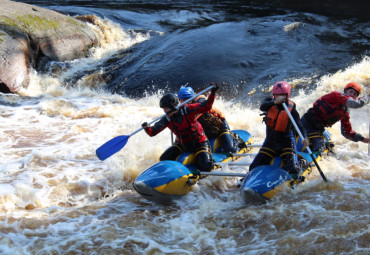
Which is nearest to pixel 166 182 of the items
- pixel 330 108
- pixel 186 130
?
pixel 186 130

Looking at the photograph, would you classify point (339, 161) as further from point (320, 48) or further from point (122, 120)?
point (320, 48)

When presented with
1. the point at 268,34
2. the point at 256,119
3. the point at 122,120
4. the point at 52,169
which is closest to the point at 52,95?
the point at 122,120

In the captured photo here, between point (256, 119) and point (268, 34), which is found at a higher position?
point (268, 34)

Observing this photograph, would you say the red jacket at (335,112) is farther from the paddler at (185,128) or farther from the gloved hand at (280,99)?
the paddler at (185,128)

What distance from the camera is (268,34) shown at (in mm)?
13109

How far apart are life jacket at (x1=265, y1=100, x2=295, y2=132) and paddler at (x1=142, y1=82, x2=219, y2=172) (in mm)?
773

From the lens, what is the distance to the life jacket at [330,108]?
233 inches

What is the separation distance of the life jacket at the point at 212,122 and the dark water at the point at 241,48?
334 cm

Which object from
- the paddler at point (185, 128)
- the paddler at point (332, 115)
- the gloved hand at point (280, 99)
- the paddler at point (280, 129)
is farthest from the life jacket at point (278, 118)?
the paddler at point (332, 115)

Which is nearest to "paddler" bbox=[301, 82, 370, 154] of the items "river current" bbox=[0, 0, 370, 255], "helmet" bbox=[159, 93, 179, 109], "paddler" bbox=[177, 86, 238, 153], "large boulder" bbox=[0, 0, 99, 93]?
"river current" bbox=[0, 0, 370, 255]

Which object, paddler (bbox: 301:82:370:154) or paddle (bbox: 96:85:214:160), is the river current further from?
paddle (bbox: 96:85:214:160)

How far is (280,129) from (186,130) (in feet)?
4.12

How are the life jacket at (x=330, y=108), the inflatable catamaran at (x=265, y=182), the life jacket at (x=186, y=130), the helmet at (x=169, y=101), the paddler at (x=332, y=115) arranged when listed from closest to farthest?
the inflatable catamaran at (x=265, y=182) → the helmet at (x=169, y=101) → the life jacket at (x=186, y=130) → the paddler at (x=332, y=115) → the life jacket at (x=330, y=108)

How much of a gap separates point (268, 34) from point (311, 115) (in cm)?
740
